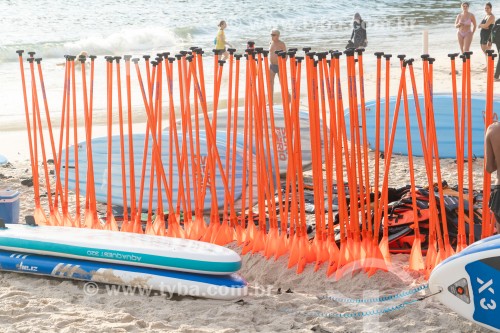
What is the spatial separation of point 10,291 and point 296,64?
7.22 ft

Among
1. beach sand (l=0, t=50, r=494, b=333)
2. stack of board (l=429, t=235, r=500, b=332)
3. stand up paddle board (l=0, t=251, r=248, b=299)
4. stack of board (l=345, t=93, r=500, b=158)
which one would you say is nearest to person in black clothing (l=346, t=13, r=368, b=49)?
stack of board (l=345, t=93, r=500, b=158)

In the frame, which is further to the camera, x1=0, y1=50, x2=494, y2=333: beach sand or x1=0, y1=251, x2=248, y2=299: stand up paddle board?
x1=0, y1=251, x2=248, y2=299: stand up paddle board

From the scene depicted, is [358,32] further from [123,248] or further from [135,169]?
[123,248]

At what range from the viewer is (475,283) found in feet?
12.9

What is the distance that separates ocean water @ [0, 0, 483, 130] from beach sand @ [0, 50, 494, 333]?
39.0 ft

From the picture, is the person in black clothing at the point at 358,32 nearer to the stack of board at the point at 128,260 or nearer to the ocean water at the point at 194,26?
the ocean water at the point at 194,26

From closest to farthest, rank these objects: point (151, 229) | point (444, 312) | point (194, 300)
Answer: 1. point (444, 312)
2. point (194, 300)
3. point (151, 229)

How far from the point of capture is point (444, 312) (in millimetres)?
4168

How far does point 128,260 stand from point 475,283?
1.95 meters

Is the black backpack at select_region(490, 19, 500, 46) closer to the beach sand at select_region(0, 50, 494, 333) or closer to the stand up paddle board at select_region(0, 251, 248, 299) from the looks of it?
the beach sand at select_region(0, 50, 494, 333)

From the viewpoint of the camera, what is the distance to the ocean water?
21266 millimetres

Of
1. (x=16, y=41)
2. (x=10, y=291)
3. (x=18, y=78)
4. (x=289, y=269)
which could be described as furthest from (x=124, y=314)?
(x=16, y=41)

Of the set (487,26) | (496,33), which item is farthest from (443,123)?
(487,26)

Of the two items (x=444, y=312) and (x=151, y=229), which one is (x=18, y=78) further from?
(x=444, y=312)
